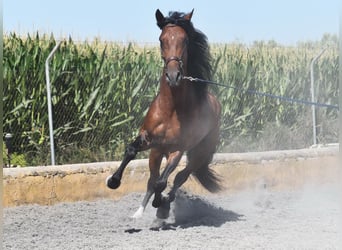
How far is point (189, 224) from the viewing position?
7.39m

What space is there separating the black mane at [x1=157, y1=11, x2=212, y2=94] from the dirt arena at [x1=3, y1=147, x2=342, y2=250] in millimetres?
1517

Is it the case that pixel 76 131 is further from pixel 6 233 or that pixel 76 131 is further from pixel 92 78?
pixel 6 233

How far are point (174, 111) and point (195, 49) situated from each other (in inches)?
32.2

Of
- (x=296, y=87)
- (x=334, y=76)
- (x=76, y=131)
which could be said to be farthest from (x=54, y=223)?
(x=334, y=76)

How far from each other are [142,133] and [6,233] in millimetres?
1647

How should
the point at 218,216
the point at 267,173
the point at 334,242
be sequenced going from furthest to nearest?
the point at 267,173
the point at 218,216
the point at 334,242

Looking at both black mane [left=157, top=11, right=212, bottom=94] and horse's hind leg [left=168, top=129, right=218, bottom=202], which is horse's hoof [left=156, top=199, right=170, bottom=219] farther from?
Result: black mane [left=157, top=11, right=212, bottom=94]

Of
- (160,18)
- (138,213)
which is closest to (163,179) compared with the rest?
(138,213)

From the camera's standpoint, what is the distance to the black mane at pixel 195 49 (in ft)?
23.6

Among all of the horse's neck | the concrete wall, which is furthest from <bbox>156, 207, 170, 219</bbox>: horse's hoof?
the concrete wall

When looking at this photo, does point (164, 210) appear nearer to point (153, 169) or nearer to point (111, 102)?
point (153, 169)

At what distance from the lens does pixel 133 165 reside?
9.31 meters

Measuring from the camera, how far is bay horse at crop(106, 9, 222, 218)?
6.90m

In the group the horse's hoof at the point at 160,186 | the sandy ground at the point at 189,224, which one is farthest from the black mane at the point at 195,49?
the sandy ground at the point at 189,224
